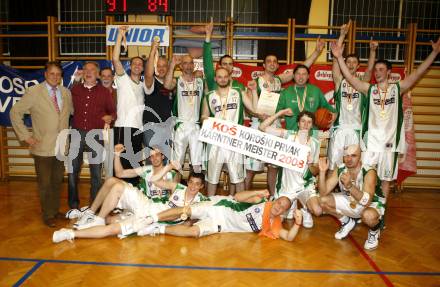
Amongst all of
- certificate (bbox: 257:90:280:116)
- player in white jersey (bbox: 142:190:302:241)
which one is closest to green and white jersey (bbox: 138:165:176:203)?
player in white jersey (bbox: 142:190:302:241)

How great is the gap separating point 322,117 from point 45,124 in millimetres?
3552

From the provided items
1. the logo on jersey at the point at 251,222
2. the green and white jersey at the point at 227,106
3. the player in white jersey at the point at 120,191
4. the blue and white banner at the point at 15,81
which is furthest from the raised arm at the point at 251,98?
the blue and white banner at the point at 15,81

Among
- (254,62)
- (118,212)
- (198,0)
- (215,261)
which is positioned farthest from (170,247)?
(198,0)

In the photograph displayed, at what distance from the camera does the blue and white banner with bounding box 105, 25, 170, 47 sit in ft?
21.2

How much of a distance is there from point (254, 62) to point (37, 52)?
14.5 ft

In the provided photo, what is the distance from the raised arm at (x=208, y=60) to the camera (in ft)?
16.1

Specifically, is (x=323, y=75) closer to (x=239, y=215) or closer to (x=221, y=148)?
(x=221, y=148)

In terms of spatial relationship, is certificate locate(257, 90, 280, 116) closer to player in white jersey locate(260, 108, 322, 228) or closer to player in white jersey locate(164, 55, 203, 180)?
player in white jersey locate(260, 108, 322, 228)

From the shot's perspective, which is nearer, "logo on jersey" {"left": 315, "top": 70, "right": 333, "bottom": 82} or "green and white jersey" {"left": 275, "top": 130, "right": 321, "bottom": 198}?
"green and white jersey" {"left": 275, "top": 130, "right": 321, "bottom": 198}

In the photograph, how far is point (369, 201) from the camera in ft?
12.9

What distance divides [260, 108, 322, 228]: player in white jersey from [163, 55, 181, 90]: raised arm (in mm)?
1434

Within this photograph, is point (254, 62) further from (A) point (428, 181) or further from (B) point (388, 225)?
(A) point (428, 181)

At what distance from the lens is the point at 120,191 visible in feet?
14.0

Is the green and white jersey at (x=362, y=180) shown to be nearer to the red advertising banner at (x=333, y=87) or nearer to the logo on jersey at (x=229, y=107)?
the logo on jersey at (x=229, y=107)
